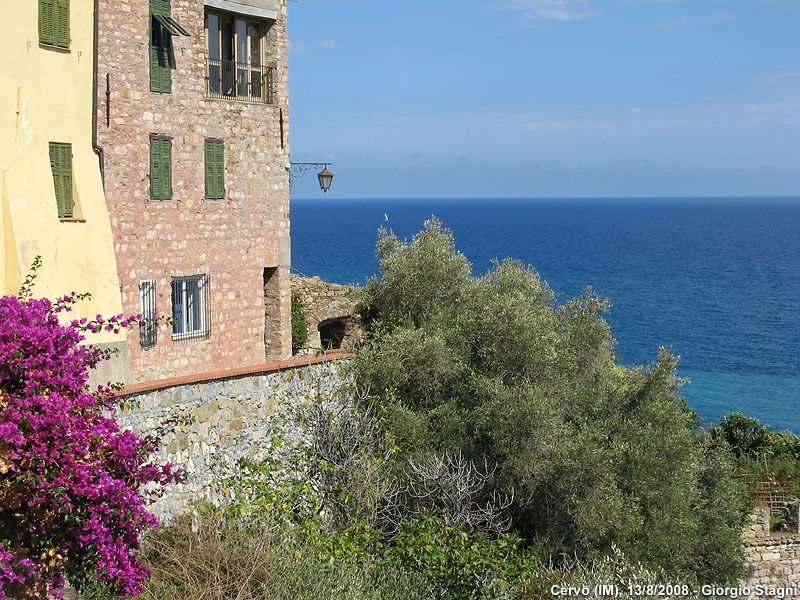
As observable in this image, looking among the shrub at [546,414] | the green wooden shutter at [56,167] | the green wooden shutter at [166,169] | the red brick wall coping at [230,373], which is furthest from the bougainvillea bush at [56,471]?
the green wooden shutter at [166,169]

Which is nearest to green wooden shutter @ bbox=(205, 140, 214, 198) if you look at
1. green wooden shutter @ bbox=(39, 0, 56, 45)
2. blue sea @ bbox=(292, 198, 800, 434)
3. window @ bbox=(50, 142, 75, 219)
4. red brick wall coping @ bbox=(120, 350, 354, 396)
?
window @ bbox=(50, 142, 75, 219)

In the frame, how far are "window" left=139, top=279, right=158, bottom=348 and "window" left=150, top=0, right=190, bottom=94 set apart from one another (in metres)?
3.97

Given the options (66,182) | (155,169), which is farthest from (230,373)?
(155,169)

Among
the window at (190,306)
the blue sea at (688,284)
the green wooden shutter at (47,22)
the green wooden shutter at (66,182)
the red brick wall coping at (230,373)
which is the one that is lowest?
the blue sea at (688,284)

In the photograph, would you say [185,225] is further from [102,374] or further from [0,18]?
[0,18]

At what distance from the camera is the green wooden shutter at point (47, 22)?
16.9 metres

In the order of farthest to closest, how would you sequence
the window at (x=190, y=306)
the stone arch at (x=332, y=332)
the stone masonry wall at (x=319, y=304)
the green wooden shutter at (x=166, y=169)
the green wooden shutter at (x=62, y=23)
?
the stone arch at (x=332, y=332) < the stone masonry wall at (x=319, y=304) < the window at (x=190, y=306) < the green wooden shutter at (x=166, y=169) < the green wooden shutter at (x=62, y=23)

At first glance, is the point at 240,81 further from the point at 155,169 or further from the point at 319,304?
the point at 319,304

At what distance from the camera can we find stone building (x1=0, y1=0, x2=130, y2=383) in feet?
54.3

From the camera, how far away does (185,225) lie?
794 inches

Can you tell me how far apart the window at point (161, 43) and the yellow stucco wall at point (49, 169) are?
1.51 meters

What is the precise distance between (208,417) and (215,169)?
677cm

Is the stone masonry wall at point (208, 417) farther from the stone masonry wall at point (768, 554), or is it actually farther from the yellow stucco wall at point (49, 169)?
the stone masonry wall at point (768, 554)

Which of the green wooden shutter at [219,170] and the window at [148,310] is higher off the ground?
the green wooden shutter at [219,170]
